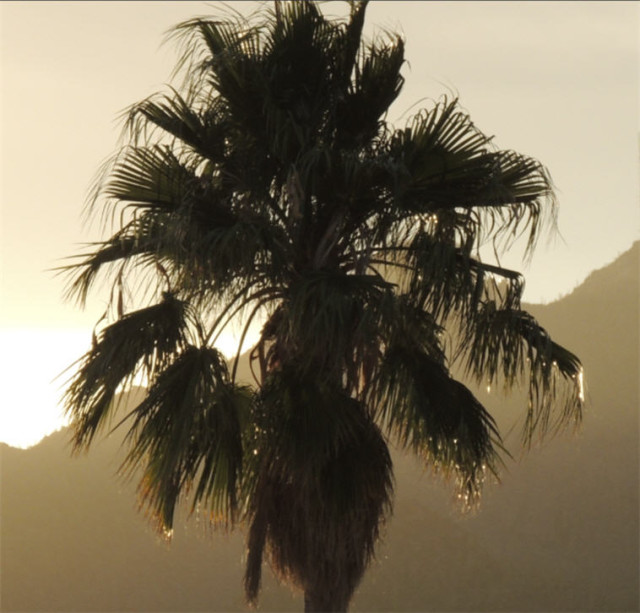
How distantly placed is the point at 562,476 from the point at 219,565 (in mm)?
10727

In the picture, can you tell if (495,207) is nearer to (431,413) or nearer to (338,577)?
(431,413)

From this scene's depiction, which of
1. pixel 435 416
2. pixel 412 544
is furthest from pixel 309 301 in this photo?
pixel 412 544

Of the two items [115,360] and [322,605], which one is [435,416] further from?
[115,360]

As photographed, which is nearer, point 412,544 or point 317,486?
point 317,486

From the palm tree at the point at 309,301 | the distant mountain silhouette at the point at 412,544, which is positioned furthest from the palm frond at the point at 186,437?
the distant mountain silhouette at the point at 412,544

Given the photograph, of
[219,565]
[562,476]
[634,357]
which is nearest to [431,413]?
[219,565]

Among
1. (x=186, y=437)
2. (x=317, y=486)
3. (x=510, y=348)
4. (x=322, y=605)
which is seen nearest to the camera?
(x=186, y=437)

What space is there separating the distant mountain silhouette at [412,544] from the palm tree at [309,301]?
2354 cm

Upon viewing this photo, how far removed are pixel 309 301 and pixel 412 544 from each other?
A: 92.6 feet

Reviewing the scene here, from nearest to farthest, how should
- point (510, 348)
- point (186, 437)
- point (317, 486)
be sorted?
point (186, 437) → point (317, 486) → point (510, 348)

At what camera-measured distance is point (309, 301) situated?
35.1 ft

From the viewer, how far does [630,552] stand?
37.8 m

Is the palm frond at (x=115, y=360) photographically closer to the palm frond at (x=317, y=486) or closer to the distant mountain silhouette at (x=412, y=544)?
the palm frond at (x=317, y=486)

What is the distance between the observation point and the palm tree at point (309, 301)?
10.8m
